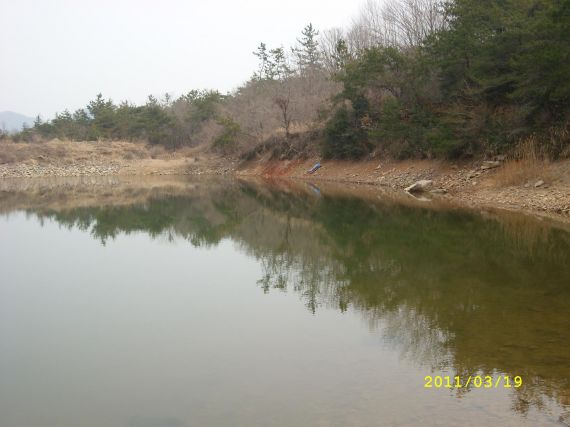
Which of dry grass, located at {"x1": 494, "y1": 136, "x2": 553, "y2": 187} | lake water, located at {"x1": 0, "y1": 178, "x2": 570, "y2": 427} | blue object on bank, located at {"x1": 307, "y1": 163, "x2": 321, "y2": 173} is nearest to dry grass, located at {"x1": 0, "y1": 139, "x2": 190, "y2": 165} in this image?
blue object on bank, located at {"x1": 307, "y1": 163, "x2": 321, "y2": 173}

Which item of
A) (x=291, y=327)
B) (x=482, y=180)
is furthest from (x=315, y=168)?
(x=291, y=327)

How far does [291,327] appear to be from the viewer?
7.74 m

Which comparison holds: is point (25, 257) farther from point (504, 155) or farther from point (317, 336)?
point (504, 155)

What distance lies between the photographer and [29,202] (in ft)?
96.2

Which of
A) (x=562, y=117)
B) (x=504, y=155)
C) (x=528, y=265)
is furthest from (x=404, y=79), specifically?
(x=528, y=265)

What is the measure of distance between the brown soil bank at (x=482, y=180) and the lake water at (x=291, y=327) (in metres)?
1.85

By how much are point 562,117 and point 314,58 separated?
3808cm

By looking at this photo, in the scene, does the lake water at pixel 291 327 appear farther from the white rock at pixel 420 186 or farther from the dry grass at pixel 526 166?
the white rock at pixel 420 186

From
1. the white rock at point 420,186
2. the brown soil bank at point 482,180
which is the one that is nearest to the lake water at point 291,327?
the brown soil bank at point 482,180
